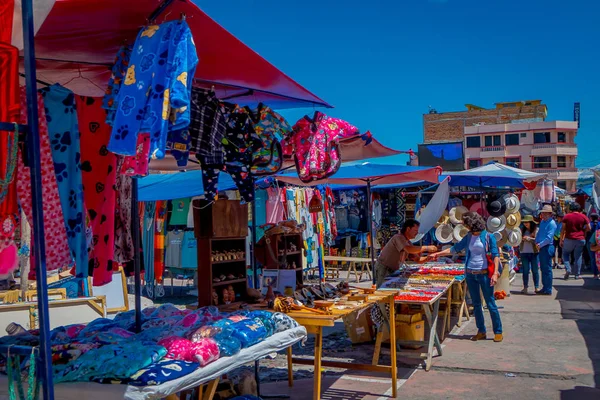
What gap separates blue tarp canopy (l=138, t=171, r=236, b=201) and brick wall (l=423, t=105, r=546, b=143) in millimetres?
57522

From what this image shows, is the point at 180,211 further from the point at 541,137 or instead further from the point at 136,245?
the point at 541,137

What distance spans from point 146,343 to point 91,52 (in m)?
1.91

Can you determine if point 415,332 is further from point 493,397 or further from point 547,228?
point 547,228

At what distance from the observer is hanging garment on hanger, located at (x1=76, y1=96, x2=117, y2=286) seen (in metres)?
3.79

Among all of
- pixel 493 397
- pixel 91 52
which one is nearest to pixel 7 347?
pixel 91 52

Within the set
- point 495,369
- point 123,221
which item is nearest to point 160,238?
point 495,369

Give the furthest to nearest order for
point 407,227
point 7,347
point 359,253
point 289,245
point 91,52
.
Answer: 1. point 359,253
2. point 407,227
3. point 289,245
4. point 91,52
5. point 7,347

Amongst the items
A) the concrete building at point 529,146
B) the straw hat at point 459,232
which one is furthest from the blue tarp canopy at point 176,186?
the concrete building at point 529,146

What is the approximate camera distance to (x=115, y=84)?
11.8 feet

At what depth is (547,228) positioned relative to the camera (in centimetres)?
1193

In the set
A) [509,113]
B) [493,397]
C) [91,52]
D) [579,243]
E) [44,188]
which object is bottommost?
[493,397]

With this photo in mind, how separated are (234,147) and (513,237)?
880 centimetres

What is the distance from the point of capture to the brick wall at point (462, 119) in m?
66.5

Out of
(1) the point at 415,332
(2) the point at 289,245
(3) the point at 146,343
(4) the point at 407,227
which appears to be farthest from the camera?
(4) the point at 407,227
